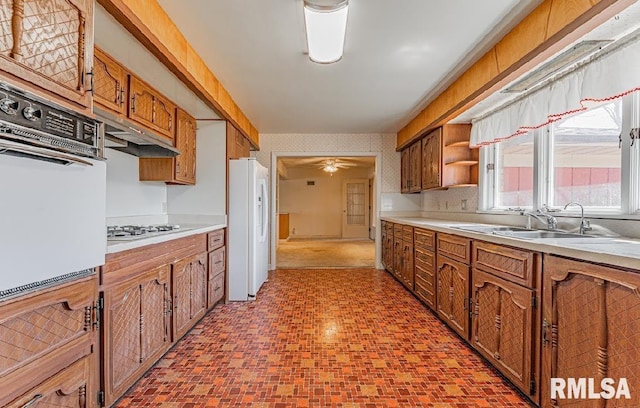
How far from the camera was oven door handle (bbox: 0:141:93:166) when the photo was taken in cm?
104

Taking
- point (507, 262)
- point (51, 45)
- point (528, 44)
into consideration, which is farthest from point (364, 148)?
point (51, 45)

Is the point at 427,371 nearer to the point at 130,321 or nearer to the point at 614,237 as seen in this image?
the point at 614,237

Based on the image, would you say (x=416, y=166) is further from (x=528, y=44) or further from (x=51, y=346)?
(x=51, y=346)

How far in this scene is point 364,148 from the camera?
223 inches

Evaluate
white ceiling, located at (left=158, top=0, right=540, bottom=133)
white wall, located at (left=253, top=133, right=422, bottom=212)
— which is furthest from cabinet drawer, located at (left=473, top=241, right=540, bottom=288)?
white wall, located at (left=253, top=133, right=422, bottom=212)

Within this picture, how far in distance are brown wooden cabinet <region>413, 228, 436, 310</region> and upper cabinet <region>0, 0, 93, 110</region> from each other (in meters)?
2.89

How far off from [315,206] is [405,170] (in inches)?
237

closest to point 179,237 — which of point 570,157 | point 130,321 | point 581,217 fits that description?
point 130,321

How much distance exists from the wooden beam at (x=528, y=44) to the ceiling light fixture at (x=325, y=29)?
3.61ft

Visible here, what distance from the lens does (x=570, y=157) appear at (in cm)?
260

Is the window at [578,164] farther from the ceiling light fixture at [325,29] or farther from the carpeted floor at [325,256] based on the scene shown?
the carpeted floor at [325,256]

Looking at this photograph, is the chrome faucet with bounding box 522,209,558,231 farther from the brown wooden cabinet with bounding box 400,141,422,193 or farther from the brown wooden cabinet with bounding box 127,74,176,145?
the brown wooden cabinet with bounding box 127,74,176,145

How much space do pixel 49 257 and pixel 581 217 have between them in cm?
291

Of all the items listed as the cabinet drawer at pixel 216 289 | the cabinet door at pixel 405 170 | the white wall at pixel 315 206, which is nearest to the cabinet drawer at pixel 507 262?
the cabinet drawer at pixel 216 289
